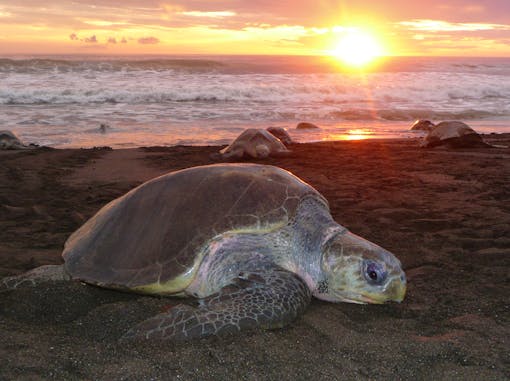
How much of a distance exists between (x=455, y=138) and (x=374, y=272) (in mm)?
7252

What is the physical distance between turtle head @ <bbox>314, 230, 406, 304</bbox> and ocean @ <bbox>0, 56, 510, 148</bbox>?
7.40 metres

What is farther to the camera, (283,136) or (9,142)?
(283,136)

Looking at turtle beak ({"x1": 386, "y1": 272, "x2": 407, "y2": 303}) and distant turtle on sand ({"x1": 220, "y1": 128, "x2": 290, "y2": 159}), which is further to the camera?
distant turtle on sand ({"x1": 220, "y1": 128, "x2": 290, "y2": 159})

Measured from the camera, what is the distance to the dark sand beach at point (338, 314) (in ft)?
6.66

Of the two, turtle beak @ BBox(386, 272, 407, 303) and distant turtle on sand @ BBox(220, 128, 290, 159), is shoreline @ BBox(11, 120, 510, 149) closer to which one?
distant turtle on sand @ BBox(220, 128, 290, 159)

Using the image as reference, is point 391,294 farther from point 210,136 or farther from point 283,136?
point 210,136

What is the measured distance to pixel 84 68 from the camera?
26234 millimetres

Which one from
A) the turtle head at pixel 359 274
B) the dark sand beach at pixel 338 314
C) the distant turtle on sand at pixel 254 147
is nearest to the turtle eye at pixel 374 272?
the turtle head at pixel 359 274

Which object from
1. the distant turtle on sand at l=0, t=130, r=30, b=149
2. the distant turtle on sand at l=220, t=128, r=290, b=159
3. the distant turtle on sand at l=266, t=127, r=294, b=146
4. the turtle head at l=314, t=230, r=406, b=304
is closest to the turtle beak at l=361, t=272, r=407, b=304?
the turtle head at l=314, t=230, r=406, b=304

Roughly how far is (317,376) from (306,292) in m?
0.67

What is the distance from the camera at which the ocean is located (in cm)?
1124

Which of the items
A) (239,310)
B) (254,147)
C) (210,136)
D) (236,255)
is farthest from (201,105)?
(239,310)

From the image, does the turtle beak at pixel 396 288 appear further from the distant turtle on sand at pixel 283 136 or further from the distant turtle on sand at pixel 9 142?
the distant turtle on sand at pixel 9 142

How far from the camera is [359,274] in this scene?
2633 mm
